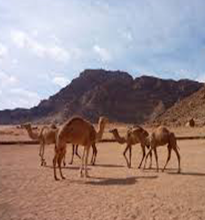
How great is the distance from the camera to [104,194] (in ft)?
46.7

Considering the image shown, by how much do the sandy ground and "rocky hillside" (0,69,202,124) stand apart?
13063cm

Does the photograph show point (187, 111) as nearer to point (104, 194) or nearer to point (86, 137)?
point (86, 137)

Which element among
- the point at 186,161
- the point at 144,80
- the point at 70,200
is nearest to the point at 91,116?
the point at 144,80

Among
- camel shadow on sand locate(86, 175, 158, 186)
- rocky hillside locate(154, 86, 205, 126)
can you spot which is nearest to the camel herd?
camel shadow on sand locate(86, 175, 158, 186)

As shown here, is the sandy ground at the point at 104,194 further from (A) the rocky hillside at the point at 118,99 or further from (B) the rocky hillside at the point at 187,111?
(A) the rocky hillside at the point at 118,99

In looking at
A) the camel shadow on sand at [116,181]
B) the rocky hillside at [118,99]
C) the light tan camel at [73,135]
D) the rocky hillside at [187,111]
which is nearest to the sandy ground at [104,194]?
the camel shadow on sand at [116,181]

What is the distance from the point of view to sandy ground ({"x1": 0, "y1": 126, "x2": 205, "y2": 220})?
38.9 ft

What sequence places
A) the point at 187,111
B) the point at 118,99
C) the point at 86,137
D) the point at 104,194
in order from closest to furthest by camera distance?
the point at 104,194 → the point at 86,137 → the point at 187,111 → the point at 118,99

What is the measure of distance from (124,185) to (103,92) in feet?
511

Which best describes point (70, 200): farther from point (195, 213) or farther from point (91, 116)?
point (91, 116)

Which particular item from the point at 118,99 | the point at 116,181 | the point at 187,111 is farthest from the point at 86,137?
the point at 118,99

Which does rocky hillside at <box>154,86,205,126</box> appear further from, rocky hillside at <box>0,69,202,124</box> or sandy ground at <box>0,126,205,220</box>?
sandy ground at <box>0,126,205,220</box>

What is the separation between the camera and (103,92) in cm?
17138

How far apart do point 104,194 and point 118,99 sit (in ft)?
505
